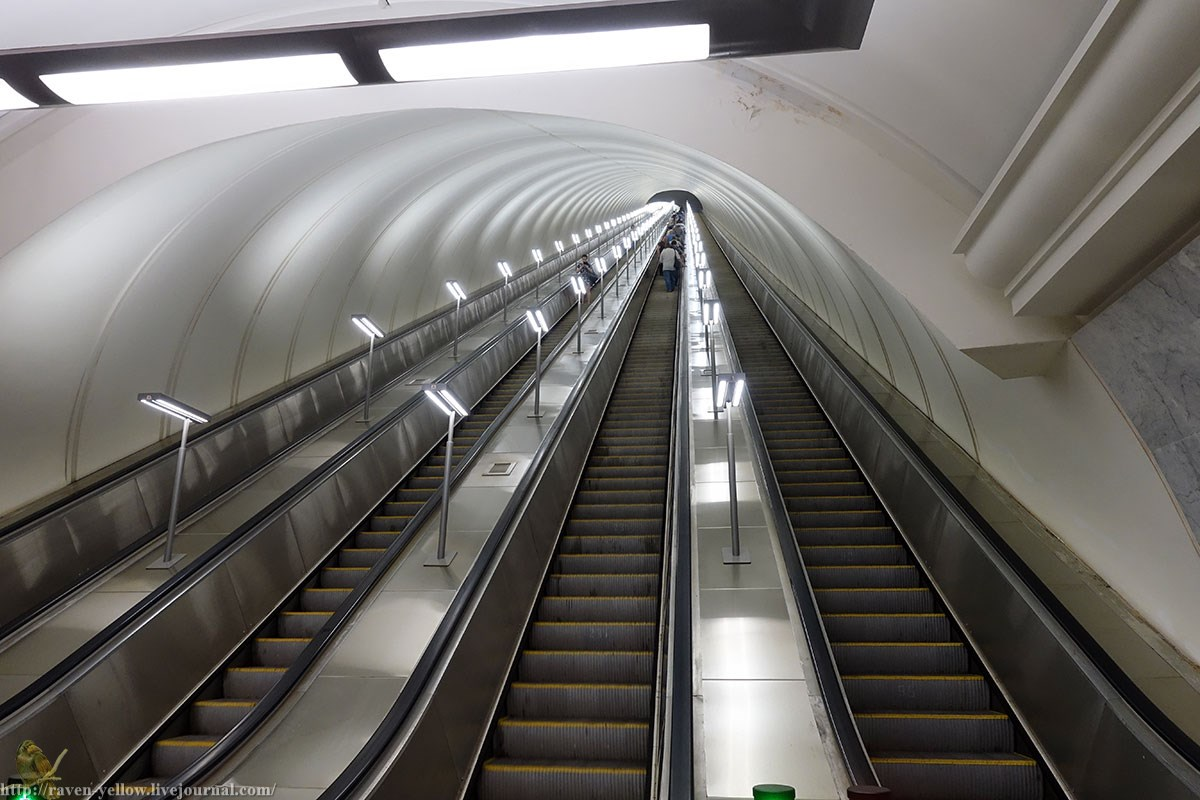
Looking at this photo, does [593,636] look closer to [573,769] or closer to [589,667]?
[589,667]

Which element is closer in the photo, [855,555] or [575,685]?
[575,685]

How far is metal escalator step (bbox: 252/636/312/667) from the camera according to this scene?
551 cm

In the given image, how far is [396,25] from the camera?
6.88 ft

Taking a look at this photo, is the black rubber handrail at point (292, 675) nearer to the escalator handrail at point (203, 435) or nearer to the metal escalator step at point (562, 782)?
the metal escalator step at point (562, 782)

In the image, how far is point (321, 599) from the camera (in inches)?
247

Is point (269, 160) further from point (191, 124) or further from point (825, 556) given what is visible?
point (825, 556)

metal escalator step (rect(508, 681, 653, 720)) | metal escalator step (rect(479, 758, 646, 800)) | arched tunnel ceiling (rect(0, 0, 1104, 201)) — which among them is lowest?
metal escalator step (rect(479, 758, 646, 800))

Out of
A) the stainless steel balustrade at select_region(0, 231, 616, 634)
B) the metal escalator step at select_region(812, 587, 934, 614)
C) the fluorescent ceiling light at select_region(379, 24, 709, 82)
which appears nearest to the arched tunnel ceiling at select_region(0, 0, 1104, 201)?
the fluorescent ceiling light at select_region(379, 24, 709, 82)

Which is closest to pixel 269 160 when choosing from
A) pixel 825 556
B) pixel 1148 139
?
pixel 825 556

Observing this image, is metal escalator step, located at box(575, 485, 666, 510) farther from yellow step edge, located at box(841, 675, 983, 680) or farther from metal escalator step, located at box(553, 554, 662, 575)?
yellow step edge, located at box(841, 675, 983, 680)

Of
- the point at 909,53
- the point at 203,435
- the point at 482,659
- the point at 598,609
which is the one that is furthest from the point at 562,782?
the point at 203,435

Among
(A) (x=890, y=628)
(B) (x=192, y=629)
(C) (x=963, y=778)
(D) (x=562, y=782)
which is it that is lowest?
(D) (x=562, y=782)

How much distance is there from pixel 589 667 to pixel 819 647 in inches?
65.4

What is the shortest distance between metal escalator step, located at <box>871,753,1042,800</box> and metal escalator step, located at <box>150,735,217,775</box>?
3.96 m
